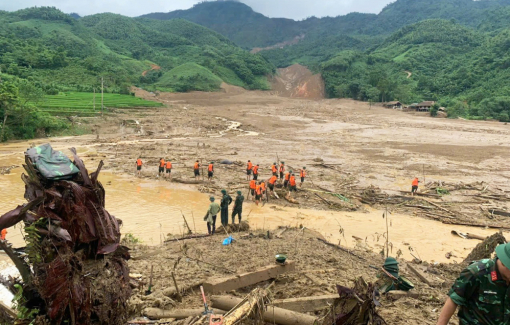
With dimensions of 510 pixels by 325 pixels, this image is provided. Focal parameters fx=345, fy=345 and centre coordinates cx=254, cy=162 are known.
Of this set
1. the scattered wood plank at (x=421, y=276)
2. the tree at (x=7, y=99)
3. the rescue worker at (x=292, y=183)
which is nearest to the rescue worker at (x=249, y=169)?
the rescue worker at (x=292, y=183)

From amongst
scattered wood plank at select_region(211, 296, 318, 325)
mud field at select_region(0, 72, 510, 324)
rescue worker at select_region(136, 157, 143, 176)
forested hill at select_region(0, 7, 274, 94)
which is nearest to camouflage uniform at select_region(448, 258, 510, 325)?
scattered wood plank at select_region(211, 296, 318, 325)

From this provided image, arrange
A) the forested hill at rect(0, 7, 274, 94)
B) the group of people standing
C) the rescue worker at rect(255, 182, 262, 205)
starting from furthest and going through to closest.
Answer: the forested hill at rect(0, 7, 274, 94), the rescue worker at rect(255, 182, 262, 205), the group of people standing

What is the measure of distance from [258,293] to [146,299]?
235 centimetres

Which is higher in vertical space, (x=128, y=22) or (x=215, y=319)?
(x=128, y=22)

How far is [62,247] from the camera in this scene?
315cm

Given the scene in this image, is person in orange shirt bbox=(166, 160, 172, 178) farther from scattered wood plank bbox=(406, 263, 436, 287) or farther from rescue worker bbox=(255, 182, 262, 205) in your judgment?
scattered wood plank bbox=(406, 263, 436, 287)

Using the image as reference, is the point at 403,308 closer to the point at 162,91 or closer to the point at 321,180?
the point at 321,180

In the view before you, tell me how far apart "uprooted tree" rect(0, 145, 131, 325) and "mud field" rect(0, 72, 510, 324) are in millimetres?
1514

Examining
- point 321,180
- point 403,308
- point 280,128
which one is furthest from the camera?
point 280,128

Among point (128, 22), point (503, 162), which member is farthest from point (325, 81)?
point (128, 22)

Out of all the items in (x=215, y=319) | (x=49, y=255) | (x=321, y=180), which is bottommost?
(x=321, y=180)

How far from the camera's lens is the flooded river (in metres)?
10.7

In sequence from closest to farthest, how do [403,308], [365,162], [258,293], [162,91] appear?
[258,293]
[403,308]
[365,162]
[162,91]

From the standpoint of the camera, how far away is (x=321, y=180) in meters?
18.7
